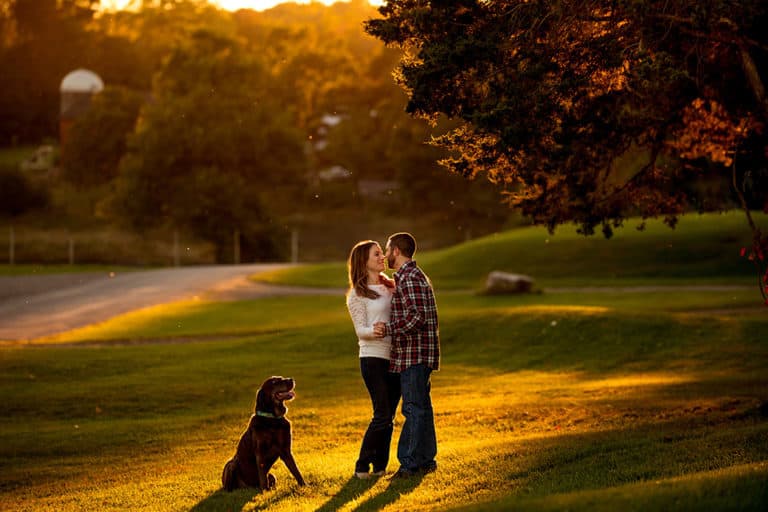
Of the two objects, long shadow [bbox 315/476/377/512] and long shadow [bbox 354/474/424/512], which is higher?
long shadow [bbox 354/474/424/512]

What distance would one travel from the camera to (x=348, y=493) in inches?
345

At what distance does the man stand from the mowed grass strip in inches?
28.1

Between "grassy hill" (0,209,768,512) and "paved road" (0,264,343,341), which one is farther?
"paved road" (0,264,343,341)

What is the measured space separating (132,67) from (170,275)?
60447 millimetres

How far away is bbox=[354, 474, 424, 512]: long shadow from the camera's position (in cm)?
821

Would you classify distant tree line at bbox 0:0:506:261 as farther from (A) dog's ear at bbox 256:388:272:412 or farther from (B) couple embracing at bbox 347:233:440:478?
(A) dog's ear at bbox 256:388:272:412

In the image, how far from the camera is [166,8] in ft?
404

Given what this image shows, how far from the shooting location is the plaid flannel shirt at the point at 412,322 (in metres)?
8.75

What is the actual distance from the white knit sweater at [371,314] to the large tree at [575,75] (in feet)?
9.50

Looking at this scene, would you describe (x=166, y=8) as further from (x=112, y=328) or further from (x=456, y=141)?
(x=456, y=141)

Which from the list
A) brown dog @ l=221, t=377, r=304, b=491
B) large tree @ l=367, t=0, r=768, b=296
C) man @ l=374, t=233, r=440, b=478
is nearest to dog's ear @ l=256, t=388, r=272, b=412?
brown dog @ l=221, t=377, r=304, b=491

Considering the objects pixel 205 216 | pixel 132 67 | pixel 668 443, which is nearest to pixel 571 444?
pixel 668 443

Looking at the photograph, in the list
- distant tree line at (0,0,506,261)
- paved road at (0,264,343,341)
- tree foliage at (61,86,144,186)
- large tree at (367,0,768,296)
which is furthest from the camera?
tree foliage at (61,86,144,186)

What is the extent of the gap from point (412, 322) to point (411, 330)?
8cm
